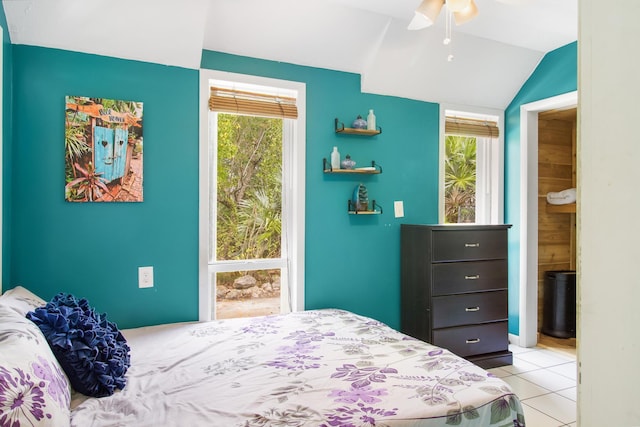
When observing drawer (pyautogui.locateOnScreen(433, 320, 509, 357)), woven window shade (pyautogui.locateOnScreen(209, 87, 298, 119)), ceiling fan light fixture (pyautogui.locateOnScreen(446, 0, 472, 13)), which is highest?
ceiling fan light fixture (pyautogui.locateOnScreen(446, 0, 472, 13))

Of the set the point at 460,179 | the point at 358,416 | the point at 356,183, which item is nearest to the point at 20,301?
the point at 358,416

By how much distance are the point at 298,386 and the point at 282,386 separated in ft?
0.21

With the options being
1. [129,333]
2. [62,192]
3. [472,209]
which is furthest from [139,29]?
[472,209]

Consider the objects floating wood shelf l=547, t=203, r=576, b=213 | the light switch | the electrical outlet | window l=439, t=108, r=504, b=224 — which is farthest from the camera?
floating wood shelf l=547, t=203, r=576, b=213

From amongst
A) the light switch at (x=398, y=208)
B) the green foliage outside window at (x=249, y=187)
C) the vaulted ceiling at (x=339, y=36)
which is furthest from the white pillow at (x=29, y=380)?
the light switch at (x=398, y=208)

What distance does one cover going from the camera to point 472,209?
3928 mm

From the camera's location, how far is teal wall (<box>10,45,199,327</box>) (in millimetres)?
2303

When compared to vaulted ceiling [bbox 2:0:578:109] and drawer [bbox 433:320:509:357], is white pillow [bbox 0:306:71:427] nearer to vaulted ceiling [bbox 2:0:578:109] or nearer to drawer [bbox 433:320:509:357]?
vaulted ceiling [bbox 2:0:578:109]

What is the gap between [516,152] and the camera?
3762mm

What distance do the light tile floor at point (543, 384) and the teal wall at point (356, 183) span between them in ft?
3.41

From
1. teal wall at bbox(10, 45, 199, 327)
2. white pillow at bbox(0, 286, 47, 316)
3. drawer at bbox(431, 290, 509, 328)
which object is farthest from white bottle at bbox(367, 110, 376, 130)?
white pillow at bbox(0, 286, 47, 316)

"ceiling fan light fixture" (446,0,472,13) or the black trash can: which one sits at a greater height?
"ceiling fan light fixture" (446,0,472,13)

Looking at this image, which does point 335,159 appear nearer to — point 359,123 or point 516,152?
point 359,123

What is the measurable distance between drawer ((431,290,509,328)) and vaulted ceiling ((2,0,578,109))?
172 cm
